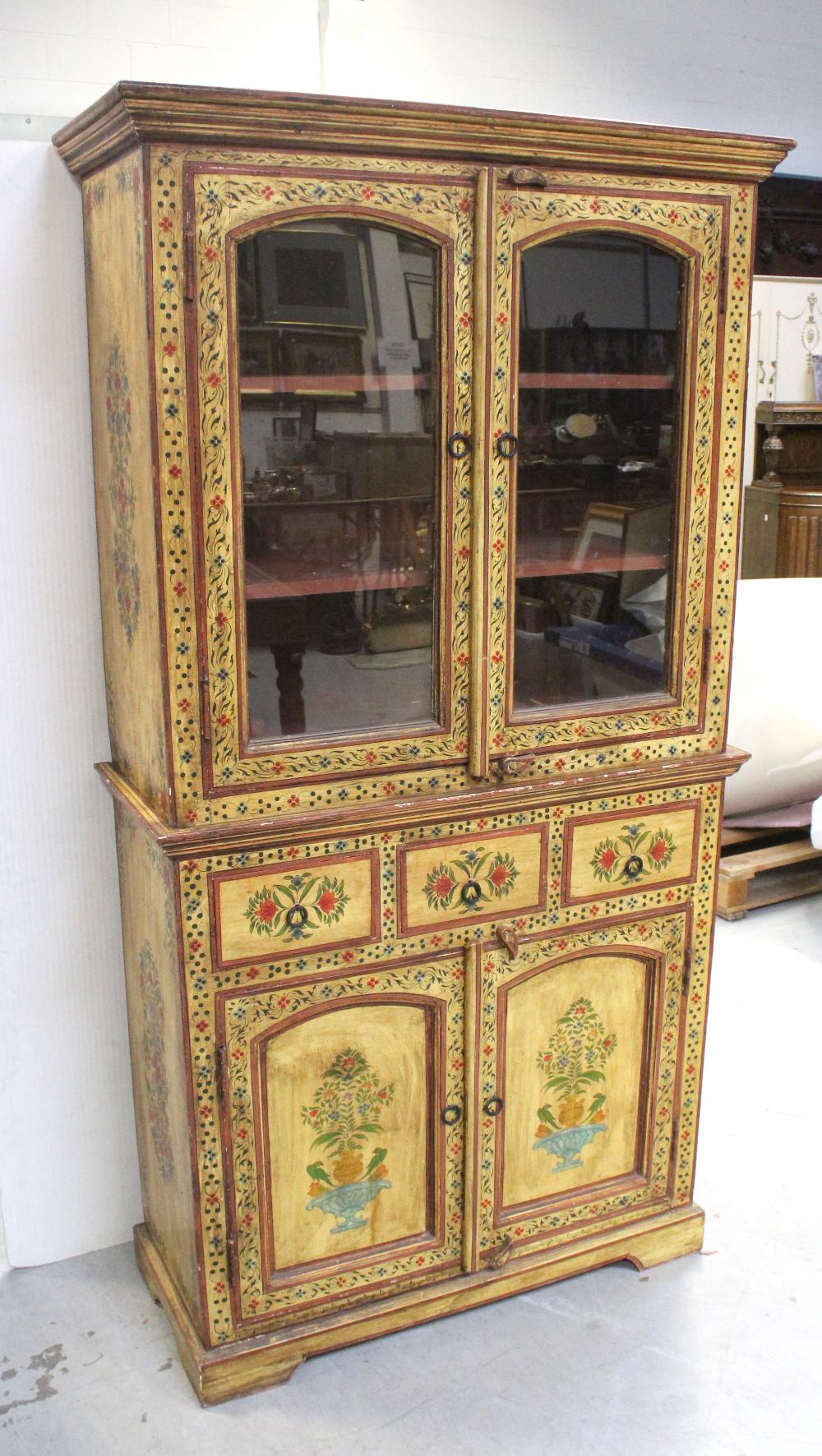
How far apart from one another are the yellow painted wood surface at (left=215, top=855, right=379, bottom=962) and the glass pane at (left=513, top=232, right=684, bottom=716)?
406mm

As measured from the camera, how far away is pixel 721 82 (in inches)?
221

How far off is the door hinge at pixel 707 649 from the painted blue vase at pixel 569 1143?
0.87 m

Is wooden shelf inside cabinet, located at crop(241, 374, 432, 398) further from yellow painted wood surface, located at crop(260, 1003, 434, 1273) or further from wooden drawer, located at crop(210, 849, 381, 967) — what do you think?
yellow painted wood surface, located at crop(260, 1003, 434, 1273)

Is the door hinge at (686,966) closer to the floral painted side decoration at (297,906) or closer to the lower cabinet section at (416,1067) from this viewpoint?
the lower cabinet section at (416,1067)

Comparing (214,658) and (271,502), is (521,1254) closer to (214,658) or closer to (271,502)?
(214,658)

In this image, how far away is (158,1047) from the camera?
7.14 feet

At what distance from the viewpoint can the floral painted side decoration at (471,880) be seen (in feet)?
6.87

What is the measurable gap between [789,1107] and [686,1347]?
859 mm

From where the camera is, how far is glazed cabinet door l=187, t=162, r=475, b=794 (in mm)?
1779

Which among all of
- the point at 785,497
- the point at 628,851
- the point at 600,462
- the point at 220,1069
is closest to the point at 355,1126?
the point at 220,1069

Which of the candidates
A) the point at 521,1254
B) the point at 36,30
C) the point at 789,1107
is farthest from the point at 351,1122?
the point at 36,30

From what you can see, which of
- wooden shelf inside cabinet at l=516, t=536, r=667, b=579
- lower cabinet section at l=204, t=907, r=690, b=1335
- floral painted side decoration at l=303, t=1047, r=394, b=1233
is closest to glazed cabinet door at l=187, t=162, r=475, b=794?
wooden shelf inside cabinet at l=516, t=536, r=667, b=579

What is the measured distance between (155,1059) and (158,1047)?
44 millimetres

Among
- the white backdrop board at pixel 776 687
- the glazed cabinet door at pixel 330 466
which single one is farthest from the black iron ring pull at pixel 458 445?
the white backdrop board at pixel 776 687
